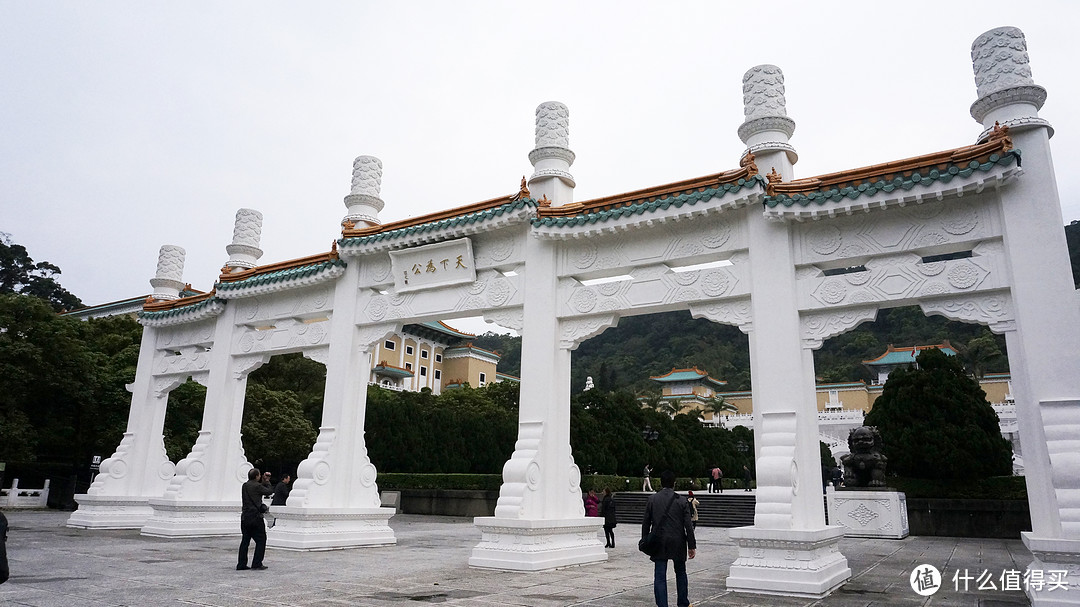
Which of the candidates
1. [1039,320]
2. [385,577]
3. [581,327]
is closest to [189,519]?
[385,577]

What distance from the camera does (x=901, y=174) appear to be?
7.04m

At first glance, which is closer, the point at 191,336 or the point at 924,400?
the point at 191,336

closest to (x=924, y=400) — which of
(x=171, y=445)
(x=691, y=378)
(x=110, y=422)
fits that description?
(x=171, y=445)

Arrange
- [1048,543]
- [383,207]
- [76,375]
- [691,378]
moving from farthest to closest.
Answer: [691,378] < [76,375] < [383,207] < [1048,543]

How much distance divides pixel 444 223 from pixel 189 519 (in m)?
Result: 7.03

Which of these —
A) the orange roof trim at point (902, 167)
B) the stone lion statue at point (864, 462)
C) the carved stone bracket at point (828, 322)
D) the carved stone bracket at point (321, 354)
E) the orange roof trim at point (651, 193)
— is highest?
the orange roof trim at point (651, 193)

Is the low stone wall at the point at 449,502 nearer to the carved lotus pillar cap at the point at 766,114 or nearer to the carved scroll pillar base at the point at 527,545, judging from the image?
the carved scroll pillar base at the point at 527,545

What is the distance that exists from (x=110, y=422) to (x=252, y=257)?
30.7 ft

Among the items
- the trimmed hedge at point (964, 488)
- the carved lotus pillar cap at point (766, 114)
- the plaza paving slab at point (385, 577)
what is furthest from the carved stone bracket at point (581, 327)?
the trimmed hedge at point (964, 488)

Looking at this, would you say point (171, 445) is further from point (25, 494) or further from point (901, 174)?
point (901, 174)

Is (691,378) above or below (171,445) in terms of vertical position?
above

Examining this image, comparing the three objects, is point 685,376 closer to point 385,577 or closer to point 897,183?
point 897,183

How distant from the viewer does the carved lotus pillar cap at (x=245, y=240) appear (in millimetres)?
13094

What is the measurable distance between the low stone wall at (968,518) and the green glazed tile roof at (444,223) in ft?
37.5
